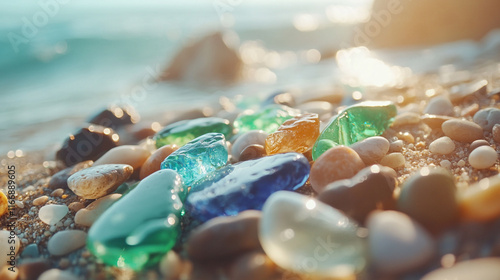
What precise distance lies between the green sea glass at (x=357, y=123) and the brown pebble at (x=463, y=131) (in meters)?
0.28

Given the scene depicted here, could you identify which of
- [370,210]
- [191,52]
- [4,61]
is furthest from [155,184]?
[4,61]

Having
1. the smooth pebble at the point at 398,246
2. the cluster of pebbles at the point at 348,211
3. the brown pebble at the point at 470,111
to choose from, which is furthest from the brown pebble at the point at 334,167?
the brown pebble at the point at 470,111

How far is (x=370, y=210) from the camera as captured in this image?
109 centimetres

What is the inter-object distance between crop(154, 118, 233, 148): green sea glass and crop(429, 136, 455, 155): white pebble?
107 centimetres

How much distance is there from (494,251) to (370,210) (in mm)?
315

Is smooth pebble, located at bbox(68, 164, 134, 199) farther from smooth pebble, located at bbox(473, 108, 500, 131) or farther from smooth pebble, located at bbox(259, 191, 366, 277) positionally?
smooth pebble, located at bbox(473, 108, 500, 131)

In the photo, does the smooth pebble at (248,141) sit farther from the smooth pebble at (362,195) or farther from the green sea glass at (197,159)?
the smooth pebble at (362,195)

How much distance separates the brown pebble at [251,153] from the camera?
1.63 meters

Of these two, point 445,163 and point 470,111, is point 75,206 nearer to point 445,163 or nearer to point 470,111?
point 445,163

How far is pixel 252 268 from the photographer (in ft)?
3.13

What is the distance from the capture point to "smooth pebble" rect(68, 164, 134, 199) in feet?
4.91

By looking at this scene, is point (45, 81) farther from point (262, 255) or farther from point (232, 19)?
point (232, 19)

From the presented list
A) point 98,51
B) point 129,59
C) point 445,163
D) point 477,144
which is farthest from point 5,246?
point 98,51

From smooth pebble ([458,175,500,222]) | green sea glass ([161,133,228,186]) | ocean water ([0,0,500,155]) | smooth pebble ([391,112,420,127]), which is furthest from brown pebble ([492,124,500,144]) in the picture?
ocean water ([0,0,500,155])
